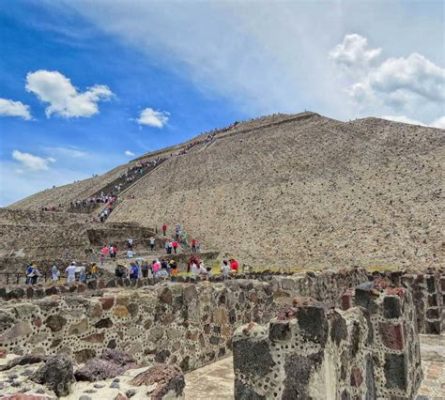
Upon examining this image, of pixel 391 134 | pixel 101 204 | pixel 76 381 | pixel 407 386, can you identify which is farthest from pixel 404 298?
pixel 101 204

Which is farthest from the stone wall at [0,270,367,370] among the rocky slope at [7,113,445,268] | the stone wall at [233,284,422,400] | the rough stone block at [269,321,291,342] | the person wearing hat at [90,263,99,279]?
the rocky slope at [7,113,445,268]

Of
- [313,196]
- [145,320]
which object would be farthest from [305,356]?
[313,196]

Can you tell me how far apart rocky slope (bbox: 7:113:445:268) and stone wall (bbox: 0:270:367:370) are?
518 inches

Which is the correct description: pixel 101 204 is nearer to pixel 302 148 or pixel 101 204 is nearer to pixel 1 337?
pixel 302 148

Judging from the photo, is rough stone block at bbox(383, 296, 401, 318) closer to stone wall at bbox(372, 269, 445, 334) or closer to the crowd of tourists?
stone wall at bbox(372, 269, 445, 334)

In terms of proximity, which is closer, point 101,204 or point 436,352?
point 436,352

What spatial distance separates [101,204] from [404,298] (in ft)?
137

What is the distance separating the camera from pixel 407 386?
5.79m

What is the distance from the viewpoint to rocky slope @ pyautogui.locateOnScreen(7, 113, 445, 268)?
2305cm

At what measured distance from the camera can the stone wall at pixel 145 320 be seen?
16.8 feet

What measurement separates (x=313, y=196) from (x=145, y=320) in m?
26.0

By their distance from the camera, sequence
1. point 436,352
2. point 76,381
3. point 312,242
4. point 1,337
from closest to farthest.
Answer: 1. point 76,381
2. point 1,337
3. point 436,352
4. point 312,242

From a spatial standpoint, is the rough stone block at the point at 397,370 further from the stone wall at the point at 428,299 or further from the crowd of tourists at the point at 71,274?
the crowd of tourists at the point at 71,274

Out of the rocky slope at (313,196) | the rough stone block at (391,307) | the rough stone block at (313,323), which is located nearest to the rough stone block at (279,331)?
the rough stone block at (313,323)
